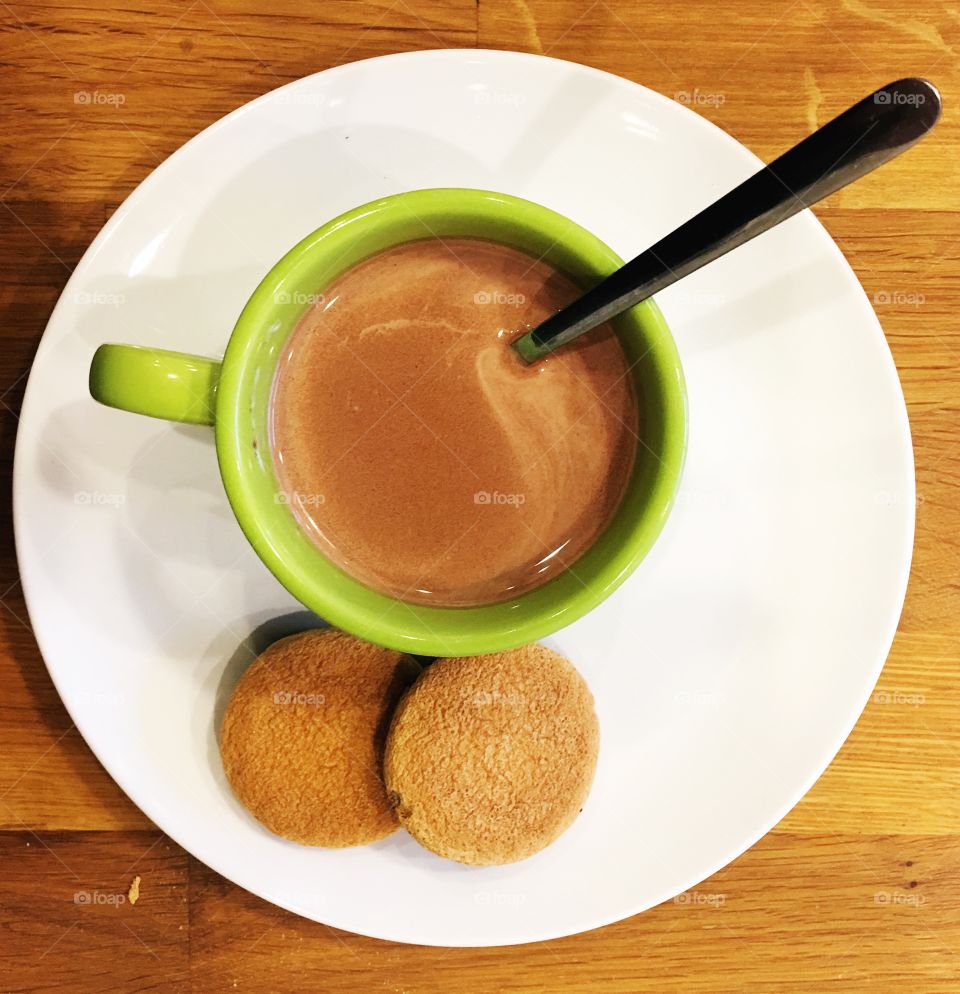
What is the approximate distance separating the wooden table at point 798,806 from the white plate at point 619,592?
19cm

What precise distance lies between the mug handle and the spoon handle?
12.7 inches

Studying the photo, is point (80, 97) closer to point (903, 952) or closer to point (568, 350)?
Result: point (568, 350)

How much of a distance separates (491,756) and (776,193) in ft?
2.23

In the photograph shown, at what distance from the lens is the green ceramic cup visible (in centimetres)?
83

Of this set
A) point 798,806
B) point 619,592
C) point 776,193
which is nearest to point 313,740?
point 619,592

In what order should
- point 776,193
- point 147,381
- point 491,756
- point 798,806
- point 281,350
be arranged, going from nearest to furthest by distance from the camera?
1. point 776,193
2. point 147,381
3. point 281,350
4. point 491,756
5. point 798,806

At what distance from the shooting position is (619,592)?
3.48 feet

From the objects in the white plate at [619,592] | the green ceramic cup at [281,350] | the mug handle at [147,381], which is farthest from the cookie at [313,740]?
the mug handle at [147,381]

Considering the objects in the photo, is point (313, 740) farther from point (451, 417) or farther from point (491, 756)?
point (451, 417)

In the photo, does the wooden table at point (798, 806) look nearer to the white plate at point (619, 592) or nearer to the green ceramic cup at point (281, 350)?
the white plate at point (619, 592)

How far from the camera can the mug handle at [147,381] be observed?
779 millimetres

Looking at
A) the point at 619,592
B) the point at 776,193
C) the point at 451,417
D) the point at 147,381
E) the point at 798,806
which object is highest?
the point at 776,193

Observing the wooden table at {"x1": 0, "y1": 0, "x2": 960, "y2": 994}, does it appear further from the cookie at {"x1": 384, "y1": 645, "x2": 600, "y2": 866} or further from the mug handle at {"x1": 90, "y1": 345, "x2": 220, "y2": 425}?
the mug handle at {"x1": 90, "y1": 345, "x2": 220, "y2": 425}

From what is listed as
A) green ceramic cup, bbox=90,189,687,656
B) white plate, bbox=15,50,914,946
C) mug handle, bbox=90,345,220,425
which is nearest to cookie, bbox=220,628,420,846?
white plate, bbox=15,50,914,946
